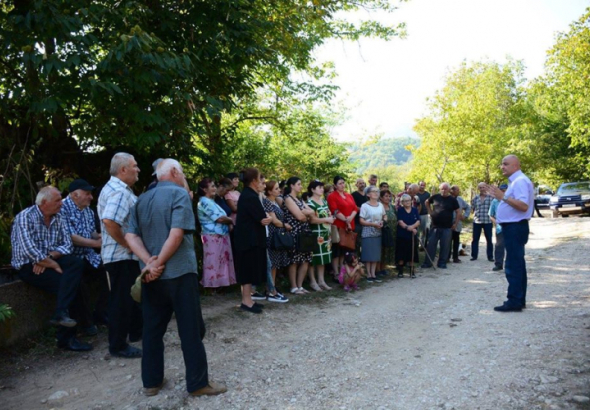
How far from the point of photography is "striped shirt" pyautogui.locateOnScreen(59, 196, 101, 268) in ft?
18.7

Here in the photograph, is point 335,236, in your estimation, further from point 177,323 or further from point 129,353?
point 177,323

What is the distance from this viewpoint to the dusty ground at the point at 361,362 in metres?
4.11

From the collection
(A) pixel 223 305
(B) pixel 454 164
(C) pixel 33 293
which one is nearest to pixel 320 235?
(A) pixel 223 305

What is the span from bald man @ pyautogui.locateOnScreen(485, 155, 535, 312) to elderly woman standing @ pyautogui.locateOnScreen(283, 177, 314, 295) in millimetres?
2969

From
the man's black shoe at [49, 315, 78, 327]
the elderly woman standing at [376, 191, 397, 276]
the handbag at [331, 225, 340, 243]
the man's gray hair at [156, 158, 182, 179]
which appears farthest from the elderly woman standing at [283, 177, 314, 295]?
the man's gray hair at [156, 158, 182, 179]

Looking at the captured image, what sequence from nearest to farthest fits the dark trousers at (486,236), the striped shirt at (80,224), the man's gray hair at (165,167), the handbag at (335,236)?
1. the man's gray hair at (165,167)
2. the striped shirt at (80,224)
3. the handbag at (335,236)
4. the dark trousers at (486,236)

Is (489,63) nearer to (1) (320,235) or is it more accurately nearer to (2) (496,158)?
(2) (496,158)

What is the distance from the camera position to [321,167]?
19016 mm

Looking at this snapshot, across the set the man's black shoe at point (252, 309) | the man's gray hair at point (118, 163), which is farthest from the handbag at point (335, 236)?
the man's gray hair at point (118, 163)

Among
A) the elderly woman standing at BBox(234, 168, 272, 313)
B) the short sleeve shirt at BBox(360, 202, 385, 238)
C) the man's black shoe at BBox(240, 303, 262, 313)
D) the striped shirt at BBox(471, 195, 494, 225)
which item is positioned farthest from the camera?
the striped shirt at BBox(471, 195, 494, 225)

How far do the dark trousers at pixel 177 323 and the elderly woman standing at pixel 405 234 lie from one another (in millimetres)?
6977

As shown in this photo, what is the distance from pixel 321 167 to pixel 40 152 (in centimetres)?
1223

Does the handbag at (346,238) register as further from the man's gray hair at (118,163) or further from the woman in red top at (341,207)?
the man's gray hair at (118,163)

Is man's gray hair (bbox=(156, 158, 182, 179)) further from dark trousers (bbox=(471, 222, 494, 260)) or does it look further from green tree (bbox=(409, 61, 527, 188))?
green tree (bbox=(409, 61, 527, 188))
